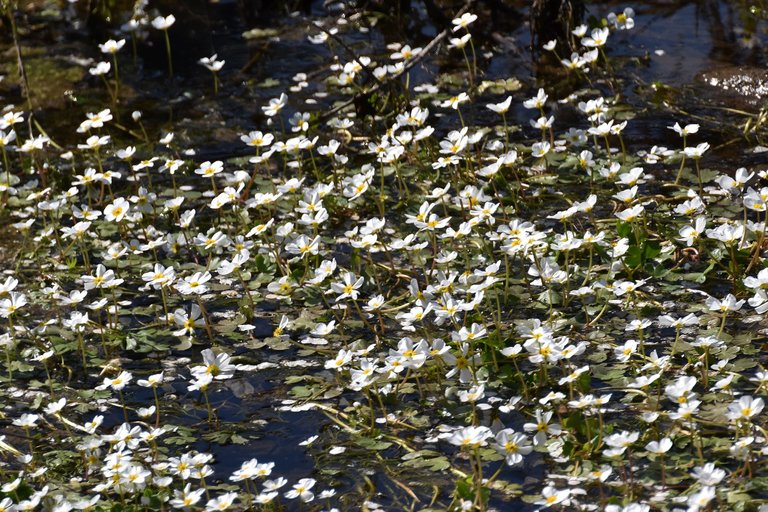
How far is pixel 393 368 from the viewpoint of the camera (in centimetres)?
299

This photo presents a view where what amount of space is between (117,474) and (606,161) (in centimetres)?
251

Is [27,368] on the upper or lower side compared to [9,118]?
lower

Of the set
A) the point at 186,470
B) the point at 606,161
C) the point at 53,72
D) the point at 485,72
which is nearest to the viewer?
the point at 186,470

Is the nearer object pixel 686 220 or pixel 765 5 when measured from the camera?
pixel 686 220

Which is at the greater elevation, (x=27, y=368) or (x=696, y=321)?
(x=696, y=321)

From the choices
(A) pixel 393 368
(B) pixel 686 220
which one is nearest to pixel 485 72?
(B) pixel 686 220

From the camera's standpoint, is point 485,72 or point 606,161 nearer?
point 606,161

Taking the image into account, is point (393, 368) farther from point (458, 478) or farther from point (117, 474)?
point (117, 474)

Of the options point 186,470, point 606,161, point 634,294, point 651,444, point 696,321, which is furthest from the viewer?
point 606,161

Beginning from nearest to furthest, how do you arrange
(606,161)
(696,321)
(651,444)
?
(651,444)
(696,321)
(606,161)

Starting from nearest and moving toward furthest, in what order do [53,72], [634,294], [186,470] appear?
[186,470], [634,294], [53,72]

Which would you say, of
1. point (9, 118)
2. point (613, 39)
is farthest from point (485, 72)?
point (9, 118)

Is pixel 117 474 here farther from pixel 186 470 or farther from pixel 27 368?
Result: pixel 27 368

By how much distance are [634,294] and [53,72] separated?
3866 mm
